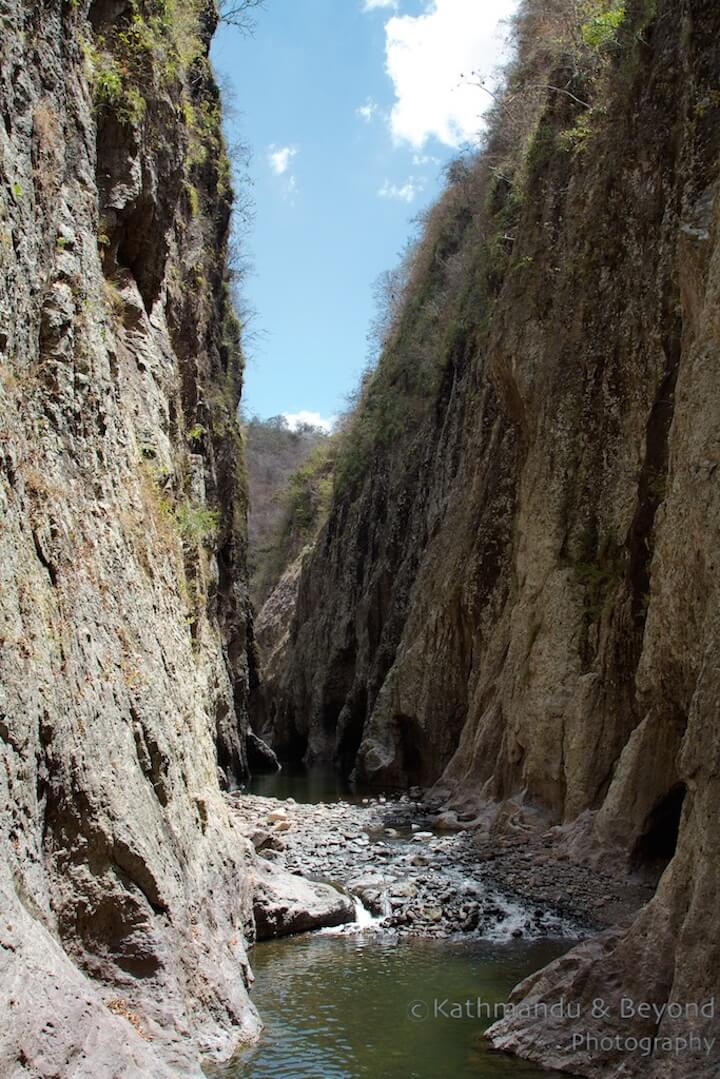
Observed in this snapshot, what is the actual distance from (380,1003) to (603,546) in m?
9.77

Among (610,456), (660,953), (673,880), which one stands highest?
(610,456)

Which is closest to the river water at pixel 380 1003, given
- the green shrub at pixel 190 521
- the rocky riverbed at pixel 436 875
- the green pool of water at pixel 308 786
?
the rocky riverbed at pixel 436 875

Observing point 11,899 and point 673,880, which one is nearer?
point 11,899

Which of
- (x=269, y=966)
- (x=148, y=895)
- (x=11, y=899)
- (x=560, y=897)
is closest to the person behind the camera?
(x=11, y=899)

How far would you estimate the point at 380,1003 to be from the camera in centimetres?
962

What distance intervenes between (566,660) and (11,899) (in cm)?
1344

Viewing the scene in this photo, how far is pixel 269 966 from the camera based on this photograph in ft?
35.4

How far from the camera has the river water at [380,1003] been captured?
794cm

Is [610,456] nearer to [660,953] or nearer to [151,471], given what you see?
[151,471]

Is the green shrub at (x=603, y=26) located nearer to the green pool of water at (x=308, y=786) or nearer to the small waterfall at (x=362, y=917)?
the small waterfall at (x=362, y=917)

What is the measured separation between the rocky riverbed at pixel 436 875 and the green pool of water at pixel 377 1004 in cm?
68

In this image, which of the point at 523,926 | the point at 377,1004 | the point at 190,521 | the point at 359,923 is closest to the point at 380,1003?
the point at 377,1004

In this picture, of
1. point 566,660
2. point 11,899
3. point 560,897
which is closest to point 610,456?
point 566,660

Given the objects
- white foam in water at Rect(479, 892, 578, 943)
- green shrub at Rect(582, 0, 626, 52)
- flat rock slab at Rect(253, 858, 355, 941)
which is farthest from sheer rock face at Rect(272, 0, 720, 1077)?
flat rock slab at Rect(253, 858, 355, 941)
